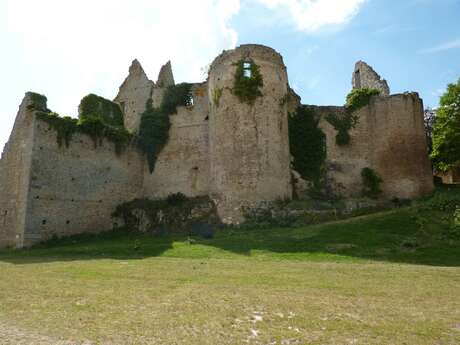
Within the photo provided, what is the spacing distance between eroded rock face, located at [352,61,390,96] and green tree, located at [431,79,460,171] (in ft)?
12.9

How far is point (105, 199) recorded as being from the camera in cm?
2553

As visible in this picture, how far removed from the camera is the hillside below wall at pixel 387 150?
84.5 ft

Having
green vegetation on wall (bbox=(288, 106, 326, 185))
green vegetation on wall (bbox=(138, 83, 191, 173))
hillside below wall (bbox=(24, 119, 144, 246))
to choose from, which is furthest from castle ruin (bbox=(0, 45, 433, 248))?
green vegetation on wall (bbox=(288, 106, 326, 185))

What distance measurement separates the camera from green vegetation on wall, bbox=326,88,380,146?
2745cm

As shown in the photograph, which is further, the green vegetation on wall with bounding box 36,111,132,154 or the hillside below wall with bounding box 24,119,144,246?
the green vegetation on wall with bounding box 36,111,132,154

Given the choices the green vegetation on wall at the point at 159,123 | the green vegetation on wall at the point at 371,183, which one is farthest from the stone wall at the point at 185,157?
the green vegetation on wall at the point at 371,183

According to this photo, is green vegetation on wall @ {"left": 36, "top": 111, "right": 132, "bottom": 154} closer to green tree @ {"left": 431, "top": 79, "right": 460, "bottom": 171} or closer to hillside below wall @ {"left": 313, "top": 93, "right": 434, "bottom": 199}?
hillside below wall @ {"left": 313, "top": 93, "right": 434, "bottom": 199}

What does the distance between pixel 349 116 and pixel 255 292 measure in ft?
69.5

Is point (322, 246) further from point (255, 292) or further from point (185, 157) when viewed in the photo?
point (185, 157)

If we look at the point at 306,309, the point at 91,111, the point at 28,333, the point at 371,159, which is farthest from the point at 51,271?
the point at 371,159

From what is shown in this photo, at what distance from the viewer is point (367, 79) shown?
31.5 metres

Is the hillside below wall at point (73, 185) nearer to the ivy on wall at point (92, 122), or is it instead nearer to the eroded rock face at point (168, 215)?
the ivy on wall at point (92, 122)

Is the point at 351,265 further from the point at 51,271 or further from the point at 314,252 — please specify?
the point at 51,271

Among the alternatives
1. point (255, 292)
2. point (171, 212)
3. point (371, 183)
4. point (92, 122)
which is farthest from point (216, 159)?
point (255, 292)
